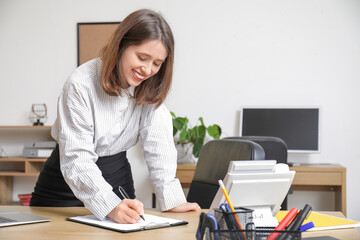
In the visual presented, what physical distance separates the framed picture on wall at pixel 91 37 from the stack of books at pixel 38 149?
805 mm

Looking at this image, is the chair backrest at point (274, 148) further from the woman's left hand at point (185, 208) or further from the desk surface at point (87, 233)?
the desk surface at point (87, 233)

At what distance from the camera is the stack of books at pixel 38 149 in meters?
4.09

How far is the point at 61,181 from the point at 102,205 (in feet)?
1.46

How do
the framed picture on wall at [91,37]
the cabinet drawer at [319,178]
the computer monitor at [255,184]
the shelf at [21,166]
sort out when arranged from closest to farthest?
the computer monitor at [255,184], the cabinet drawer at [319,178], the shelf at [21,166], the framed picture on wall at [91,37]

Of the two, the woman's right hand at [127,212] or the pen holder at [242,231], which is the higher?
the pen holder at [242,231]

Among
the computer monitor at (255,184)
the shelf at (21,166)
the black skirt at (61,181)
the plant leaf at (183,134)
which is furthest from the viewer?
the shelf at (21,166)

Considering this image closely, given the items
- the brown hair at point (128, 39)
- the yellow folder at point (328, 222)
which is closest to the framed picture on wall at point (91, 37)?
the brown hair at point (128, 39)

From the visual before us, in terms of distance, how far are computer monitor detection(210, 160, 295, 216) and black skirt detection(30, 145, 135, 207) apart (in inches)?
28.8

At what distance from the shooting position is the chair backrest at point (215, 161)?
5.50 feet

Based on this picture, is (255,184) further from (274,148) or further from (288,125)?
(288,125)

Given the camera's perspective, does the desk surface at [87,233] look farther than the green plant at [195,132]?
No

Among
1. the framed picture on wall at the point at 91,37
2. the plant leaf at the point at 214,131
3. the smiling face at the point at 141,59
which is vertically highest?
the framed picture on wall at the point at 91,37

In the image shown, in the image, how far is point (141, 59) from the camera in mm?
1582

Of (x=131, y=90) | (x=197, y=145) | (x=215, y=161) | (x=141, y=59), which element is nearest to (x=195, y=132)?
(x=197, y=145)
